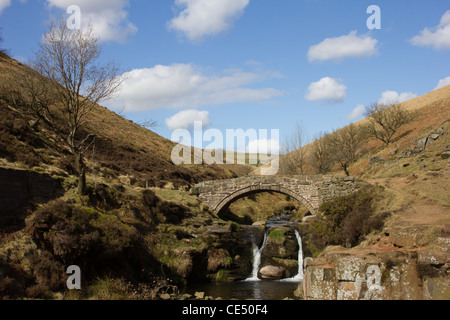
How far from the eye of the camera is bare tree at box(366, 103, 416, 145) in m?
52.2

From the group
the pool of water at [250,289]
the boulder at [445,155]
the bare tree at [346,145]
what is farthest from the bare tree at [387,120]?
the pool of water at [250,289]

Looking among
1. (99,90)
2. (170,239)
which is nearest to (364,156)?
(170,239)

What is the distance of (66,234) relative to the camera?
1440 cm

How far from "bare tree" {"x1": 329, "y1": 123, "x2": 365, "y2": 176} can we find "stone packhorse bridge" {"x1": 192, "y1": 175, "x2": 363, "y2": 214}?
533 inches

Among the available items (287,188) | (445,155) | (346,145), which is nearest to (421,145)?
(445,155)

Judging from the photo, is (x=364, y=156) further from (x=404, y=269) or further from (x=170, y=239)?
(x=404, y=269)

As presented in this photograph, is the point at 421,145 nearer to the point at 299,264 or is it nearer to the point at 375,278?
the point at 299,264

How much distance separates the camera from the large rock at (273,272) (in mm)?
21766

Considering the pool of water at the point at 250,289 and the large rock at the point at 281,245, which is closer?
the pool of water at the point at 250,289

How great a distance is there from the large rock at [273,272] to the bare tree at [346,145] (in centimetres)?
2175

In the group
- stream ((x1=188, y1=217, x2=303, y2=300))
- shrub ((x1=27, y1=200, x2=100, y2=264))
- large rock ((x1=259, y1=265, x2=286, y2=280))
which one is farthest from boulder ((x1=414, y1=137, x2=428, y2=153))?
shrub ((x1=27, y1=200, x2=100, y2=264))

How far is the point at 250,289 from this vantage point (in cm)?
1930

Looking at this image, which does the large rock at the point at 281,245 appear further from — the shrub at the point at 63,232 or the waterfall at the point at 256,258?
the shrub at the point at 63,232

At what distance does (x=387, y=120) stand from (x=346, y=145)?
11.0 meters
